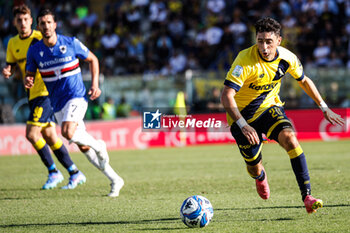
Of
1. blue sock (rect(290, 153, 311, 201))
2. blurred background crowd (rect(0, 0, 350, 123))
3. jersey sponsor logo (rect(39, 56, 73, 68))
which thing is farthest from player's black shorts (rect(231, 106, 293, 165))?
blurred background crowd (rect(0, 0, 350, 123))

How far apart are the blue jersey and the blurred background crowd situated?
1073cm

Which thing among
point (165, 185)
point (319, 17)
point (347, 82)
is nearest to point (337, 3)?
point (319, 17)

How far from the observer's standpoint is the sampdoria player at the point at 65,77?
786cm

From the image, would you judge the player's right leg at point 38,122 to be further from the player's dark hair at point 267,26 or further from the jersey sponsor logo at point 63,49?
the player's dark hair at point 267,26

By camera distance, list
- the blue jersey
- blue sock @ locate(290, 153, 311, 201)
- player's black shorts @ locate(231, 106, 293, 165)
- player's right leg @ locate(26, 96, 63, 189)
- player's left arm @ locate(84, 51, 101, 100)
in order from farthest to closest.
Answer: player's right leg @ locate(26, 96, 63, 189) < the blue jersey < player's left arm @ locate(84, 51, 101, 100) < player's black shorts @ locate(231, 106, 293, 165) < blue sock @ locate(290, 153, 311, 201)

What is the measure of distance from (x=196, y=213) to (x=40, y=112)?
4.33 m

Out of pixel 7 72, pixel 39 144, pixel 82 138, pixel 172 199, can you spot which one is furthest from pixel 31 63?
pixel 172 199

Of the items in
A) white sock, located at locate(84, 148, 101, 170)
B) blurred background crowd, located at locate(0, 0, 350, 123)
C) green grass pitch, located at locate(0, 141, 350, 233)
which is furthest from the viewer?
blurred background crowd, located at locate(0, 0, 350, 123)

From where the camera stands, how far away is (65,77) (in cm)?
810

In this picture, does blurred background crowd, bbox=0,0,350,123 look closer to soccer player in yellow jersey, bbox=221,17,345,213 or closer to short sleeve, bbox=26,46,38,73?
short sleeve, bbox=26,46,38,73

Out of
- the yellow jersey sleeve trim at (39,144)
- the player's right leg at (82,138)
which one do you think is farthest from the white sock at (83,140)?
the yellow jersey sleeve trim at (39,144)

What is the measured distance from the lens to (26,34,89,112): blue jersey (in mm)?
8039

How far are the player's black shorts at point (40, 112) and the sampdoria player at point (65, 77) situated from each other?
0.88 m

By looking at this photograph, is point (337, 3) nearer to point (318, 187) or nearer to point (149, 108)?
point (149, 108)
